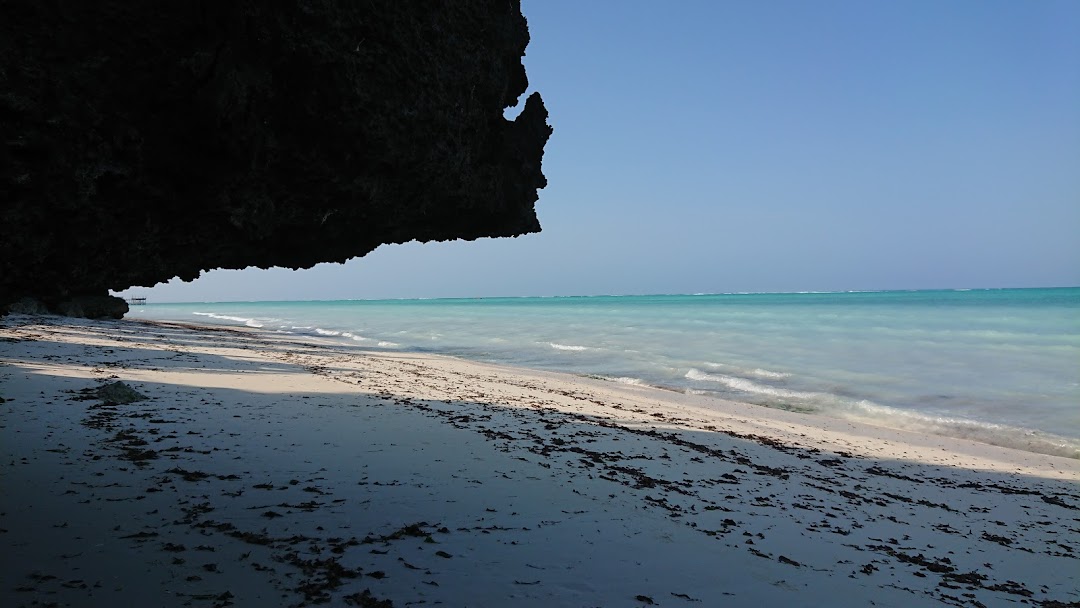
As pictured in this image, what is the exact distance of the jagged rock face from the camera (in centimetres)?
264

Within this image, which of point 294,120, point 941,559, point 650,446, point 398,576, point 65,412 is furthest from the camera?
point 650,446

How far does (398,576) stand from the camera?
11.9ft

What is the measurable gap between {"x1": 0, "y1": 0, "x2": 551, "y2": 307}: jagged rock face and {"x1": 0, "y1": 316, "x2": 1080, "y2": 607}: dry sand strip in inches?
73.6

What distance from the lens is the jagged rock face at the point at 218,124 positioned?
8.65 feet

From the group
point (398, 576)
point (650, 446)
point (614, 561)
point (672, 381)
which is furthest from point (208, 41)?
point (672, 381)

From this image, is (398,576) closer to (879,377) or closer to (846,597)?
(846,597)

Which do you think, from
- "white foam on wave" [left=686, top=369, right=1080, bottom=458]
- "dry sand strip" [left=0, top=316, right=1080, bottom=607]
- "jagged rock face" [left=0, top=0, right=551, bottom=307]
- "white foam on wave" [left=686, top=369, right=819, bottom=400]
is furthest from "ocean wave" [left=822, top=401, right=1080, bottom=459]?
"jagged rock face" [left=0, top=0, right=551, bottom=307]

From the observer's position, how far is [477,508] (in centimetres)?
501

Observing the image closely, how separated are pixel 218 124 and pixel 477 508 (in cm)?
370

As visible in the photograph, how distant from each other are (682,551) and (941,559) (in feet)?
8.51

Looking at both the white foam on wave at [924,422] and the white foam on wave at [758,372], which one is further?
the white foam on wave at [758,372]

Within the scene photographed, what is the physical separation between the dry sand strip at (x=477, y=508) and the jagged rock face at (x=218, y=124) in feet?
6.14

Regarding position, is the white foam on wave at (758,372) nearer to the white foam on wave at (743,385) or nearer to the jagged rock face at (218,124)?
the white foam on wave at (743,385)

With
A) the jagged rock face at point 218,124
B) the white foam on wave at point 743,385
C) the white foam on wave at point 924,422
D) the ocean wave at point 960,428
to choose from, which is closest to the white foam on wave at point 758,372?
the white foam on wave at point 743,385
